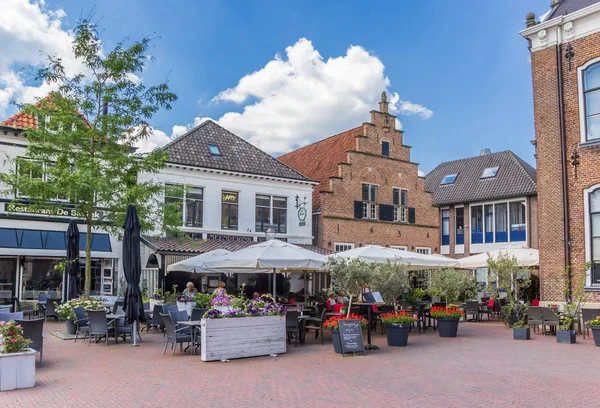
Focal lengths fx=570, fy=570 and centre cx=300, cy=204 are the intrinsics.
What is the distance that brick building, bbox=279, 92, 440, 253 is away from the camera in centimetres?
2691

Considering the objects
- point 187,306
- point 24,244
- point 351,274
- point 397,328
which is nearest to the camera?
point 351,274

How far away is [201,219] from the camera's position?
79.1 feet

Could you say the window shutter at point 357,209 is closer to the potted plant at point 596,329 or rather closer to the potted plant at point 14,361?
the potted plant at point 596,329

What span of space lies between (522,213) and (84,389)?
27.1 metres

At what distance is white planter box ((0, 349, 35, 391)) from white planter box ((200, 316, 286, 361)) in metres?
3.24

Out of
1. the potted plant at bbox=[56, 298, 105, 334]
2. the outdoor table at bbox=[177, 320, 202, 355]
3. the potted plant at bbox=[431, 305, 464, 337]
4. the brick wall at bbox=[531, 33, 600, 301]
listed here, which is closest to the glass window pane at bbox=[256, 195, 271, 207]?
the potted plant at bbox=[56, 298, 105, 334]

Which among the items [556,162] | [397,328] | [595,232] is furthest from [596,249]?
[397,328]

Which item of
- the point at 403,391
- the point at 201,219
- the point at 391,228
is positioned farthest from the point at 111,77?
the point at 391,228

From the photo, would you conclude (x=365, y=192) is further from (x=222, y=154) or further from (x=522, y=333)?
(x=522, y=333)

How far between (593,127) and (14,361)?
16.0m

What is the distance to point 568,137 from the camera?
1719cm

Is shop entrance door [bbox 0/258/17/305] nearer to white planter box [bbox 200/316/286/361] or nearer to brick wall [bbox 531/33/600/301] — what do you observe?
white planter box [bbox 200/316/286/361]

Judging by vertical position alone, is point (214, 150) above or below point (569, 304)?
above

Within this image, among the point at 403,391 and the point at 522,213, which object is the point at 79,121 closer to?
the point at 403,391
